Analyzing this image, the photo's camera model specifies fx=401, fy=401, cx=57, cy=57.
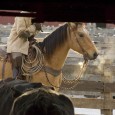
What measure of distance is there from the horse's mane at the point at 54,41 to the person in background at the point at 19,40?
0.85 ft

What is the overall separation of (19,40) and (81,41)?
0.99 metres

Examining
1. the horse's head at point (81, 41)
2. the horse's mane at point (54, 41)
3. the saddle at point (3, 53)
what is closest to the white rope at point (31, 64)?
the horse's mane at point (54, 41)

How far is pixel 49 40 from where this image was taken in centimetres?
640

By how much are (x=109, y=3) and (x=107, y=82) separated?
19.9 feet

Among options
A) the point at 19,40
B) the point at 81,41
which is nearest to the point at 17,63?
the point at 19,40

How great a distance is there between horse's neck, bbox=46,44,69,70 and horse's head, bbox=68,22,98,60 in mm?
152

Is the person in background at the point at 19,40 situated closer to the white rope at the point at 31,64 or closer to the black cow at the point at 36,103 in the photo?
the white rope at the point at 31,64

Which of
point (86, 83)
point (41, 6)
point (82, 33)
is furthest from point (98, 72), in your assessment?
point (41, 6)

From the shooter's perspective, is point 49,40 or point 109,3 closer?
point 109,3

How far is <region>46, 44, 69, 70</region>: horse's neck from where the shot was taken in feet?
20.9

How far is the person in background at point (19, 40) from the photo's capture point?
6035 mm

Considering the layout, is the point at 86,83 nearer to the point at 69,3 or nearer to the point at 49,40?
the point at 49,40

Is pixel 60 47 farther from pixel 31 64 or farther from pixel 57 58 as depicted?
pixel 31 64

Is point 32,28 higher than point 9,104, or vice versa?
point 32,28
